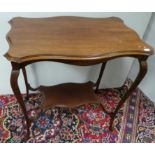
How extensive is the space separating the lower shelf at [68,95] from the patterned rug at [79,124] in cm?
20

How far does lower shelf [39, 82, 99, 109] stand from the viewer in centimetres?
127

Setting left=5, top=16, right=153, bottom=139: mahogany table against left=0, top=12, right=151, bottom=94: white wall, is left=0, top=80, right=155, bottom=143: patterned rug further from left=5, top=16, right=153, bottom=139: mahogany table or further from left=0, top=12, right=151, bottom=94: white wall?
left=5, top=16, right=153, bottom=139: mahogany table

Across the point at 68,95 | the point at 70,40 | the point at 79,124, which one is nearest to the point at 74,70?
the point at 68,95

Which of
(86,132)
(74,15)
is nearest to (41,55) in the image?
(74,15)

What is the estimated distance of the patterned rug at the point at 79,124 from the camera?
1.31 m

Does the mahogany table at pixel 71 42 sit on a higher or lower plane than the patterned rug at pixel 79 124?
higher

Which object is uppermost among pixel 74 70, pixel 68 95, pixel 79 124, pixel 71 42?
pixel 71 42

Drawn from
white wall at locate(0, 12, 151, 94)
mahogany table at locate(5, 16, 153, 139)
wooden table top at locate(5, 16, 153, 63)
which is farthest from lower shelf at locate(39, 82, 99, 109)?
wooden table top at locate(5, 16, 153, 63)

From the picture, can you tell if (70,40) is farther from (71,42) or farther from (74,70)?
(74,70)

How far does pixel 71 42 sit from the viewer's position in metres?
0.88

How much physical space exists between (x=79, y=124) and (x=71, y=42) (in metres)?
0.75

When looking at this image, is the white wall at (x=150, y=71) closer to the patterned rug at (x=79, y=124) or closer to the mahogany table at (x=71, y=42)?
the patterned rug at (x=79, y=124)

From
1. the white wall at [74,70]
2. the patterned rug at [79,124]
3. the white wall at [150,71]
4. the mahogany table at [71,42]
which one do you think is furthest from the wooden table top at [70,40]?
the patterned rug at [79,124]

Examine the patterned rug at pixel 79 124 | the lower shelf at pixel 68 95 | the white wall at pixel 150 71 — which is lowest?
the patterned rug at pixel 79 124
